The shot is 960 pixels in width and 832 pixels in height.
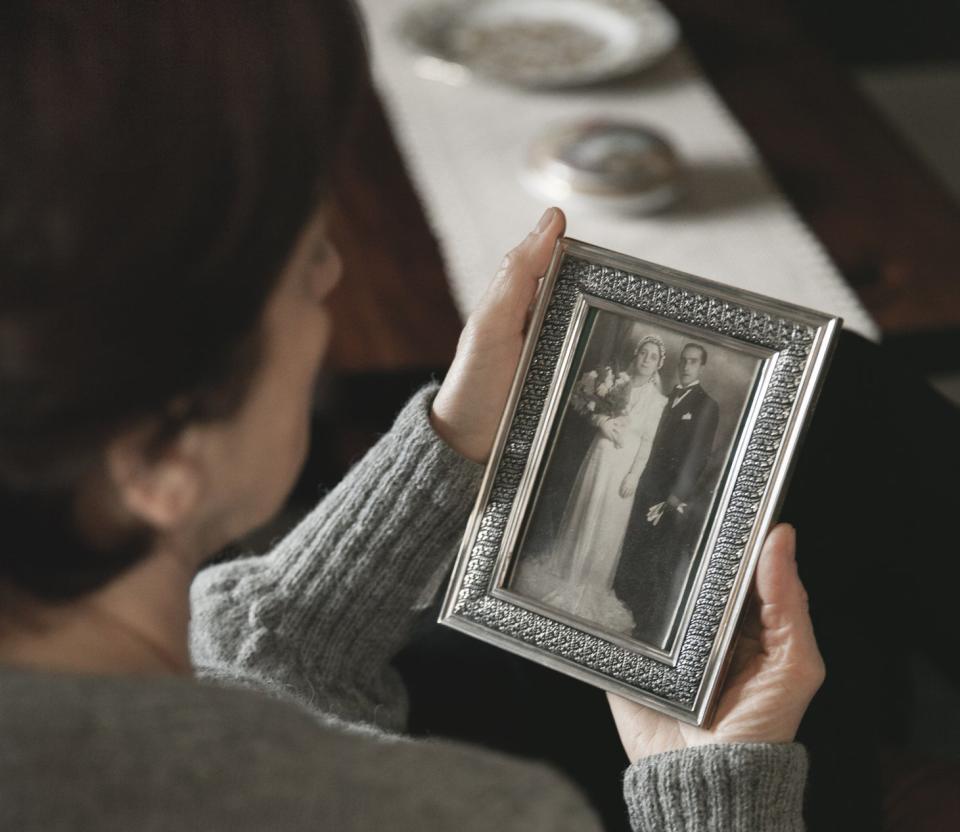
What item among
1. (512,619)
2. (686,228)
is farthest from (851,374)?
(686,228)

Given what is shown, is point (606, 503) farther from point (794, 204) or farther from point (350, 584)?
point (794, 204)

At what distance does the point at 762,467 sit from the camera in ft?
2.37

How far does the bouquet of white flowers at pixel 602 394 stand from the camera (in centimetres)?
76

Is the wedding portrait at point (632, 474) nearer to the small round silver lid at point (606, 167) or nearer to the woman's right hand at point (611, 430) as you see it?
the woman's right hand at point (611, 430)

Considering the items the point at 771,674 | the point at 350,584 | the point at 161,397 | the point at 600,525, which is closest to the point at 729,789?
the point at 771,674

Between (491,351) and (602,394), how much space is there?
0.32 ft

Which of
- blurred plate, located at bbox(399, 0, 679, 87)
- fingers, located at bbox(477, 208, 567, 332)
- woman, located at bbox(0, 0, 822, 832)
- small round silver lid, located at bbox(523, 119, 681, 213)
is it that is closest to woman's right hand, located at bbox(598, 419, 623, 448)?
fingers, located at bbox(477, 208, 567, 332)

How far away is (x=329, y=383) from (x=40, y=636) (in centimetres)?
59

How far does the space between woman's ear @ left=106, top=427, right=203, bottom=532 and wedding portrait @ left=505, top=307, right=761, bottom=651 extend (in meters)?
0.27

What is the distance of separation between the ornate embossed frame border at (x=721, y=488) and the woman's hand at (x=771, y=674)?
0.05 ft

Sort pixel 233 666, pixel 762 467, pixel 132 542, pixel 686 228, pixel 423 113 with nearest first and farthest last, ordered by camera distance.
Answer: pixel 132 542, pixel 762 467, pixel 233 666, pixel 686 228, pixel 423 113

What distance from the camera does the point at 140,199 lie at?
0.46 m

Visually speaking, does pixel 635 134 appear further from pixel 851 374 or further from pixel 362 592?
pixel 362 592

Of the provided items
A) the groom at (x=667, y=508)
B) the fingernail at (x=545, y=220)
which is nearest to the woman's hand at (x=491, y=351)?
the fingernail at (x=545, y=220)
